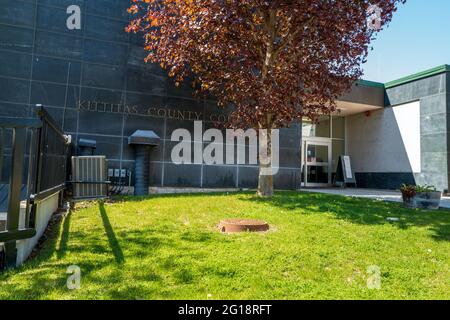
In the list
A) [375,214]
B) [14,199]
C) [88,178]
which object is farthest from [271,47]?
[14,199]

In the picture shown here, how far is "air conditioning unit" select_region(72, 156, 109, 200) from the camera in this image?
691 centimetres

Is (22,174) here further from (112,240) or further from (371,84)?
(371,84)

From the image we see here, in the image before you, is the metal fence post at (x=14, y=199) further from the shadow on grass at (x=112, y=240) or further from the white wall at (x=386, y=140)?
the white wall at (x=386, y=140)

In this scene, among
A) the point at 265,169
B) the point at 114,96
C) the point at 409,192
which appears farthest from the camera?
the point at 114,96

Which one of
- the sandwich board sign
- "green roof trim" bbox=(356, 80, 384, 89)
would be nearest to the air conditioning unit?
"green roof trim" bbox=(356, 80, 384, 89)

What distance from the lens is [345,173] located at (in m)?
18.2

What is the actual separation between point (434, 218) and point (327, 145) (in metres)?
12.7

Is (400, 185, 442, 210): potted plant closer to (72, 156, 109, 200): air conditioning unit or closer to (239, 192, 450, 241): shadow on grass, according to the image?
(239, 192, 450, 241): shadow on grass

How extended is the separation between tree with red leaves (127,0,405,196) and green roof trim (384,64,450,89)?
21.3 feet

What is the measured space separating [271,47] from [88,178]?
17.9 feet

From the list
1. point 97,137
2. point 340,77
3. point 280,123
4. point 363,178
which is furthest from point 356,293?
point 363,178

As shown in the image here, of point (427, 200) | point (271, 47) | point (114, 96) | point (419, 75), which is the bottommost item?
point (427, 200)

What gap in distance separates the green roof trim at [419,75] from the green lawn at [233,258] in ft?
33.4
